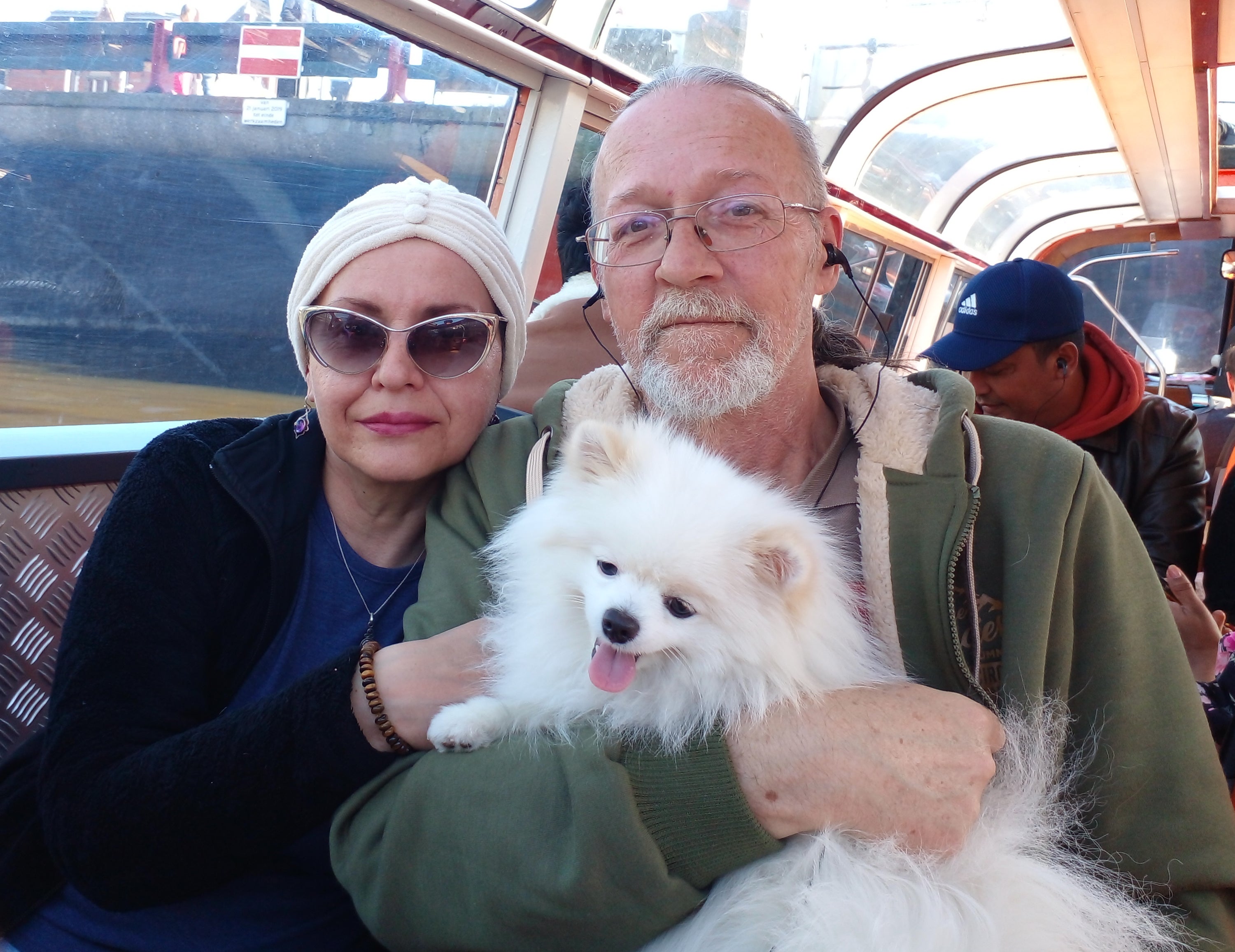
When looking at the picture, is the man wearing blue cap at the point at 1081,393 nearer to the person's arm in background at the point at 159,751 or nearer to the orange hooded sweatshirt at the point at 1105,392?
the orange hooded sweatshirt at the point at 1105,392

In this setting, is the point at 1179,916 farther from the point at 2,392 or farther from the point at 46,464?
the point at 2,392

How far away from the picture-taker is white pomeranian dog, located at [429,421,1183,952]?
3.81 feet

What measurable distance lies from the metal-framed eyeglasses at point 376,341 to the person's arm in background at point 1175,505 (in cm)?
251

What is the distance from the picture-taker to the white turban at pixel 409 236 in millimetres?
1659

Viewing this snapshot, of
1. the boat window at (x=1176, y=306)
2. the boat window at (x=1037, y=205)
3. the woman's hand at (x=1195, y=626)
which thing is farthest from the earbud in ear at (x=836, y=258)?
the boat window at (x=1176, y=306)

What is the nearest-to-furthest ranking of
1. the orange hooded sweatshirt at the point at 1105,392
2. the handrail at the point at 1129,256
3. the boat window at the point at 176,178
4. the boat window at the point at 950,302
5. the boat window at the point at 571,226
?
the boat window at the point at 176,178 → the orange hooded sweatshirt at the point at 1105,392 → the boat window at the point at 571,226 → the handrail at the point at 1129,256 → the boat window at the point at 950,302

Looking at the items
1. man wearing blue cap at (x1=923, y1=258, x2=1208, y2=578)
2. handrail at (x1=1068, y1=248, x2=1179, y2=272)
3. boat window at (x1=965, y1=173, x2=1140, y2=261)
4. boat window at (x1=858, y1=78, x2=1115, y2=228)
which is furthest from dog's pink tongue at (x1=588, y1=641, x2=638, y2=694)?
handrail at (x1=1068, y1=248, x2=1179, y2=272)

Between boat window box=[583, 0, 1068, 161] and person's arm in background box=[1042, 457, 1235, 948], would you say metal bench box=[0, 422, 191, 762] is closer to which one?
person's arm in background box=[1042, 457, 1235, 948]

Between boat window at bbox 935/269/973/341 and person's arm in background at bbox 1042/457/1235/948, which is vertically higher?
boat window at bbox 935/269/973/341

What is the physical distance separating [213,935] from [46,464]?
1167 mm

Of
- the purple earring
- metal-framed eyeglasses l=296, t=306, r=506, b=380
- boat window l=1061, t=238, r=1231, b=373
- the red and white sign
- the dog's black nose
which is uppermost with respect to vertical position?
boat window l=1061, t=238, r=1231, b=373

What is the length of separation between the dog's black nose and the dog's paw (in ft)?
0.78

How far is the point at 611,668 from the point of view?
1.34 meters

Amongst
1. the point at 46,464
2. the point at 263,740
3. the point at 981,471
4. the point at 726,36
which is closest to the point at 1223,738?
the point at 981,471
